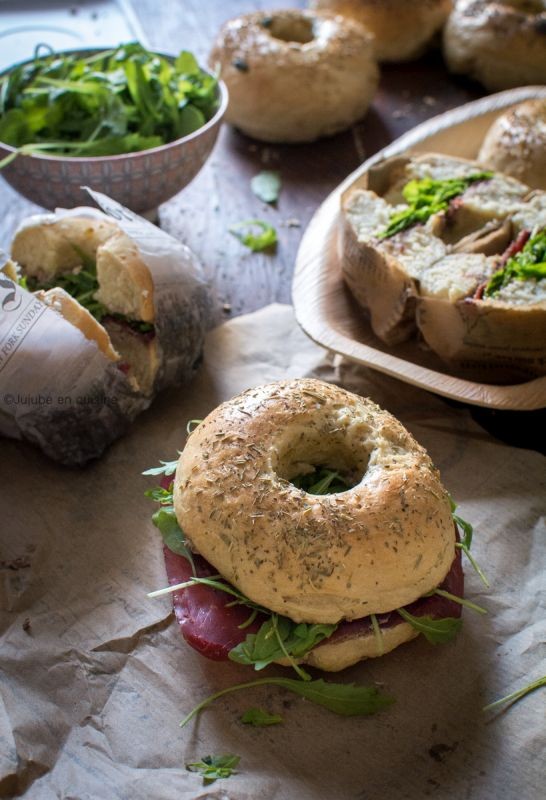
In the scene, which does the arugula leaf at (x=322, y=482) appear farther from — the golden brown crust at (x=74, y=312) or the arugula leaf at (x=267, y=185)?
the arugula leaf at (x=267, y=185)

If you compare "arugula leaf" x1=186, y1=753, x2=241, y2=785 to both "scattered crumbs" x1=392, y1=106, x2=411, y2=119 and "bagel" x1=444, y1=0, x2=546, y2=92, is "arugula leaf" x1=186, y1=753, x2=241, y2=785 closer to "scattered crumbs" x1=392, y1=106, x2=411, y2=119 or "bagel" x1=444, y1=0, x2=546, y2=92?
"scattered crumbs" x1=392, y1=106, x2=411, y2=119

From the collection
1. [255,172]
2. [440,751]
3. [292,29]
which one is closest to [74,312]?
[440,751]

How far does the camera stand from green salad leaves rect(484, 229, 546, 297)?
8.66 ft

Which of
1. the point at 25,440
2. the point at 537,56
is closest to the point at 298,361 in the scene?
the point at 25,440

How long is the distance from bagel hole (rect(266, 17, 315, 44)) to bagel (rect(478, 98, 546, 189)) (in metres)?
1.29

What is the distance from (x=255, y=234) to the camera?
11.5 ft

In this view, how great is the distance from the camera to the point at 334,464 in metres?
2.22

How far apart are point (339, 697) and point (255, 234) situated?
6.99 ft

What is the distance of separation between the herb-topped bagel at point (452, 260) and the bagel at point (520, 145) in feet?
0.60

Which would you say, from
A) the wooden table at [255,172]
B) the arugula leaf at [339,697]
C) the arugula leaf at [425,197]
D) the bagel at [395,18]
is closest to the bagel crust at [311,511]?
the arugula leaf at [339,697]

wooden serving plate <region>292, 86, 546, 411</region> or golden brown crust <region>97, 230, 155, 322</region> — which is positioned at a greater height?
golden brown crust <region>97, 230, 155, 322</region>

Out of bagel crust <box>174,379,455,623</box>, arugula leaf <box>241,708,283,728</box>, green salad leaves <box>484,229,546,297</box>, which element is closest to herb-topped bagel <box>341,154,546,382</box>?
green salad leaves <box>484,229,546,297</box>

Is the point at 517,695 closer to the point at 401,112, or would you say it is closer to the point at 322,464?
the point at 322,464

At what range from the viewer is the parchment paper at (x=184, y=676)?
5.98 ft
